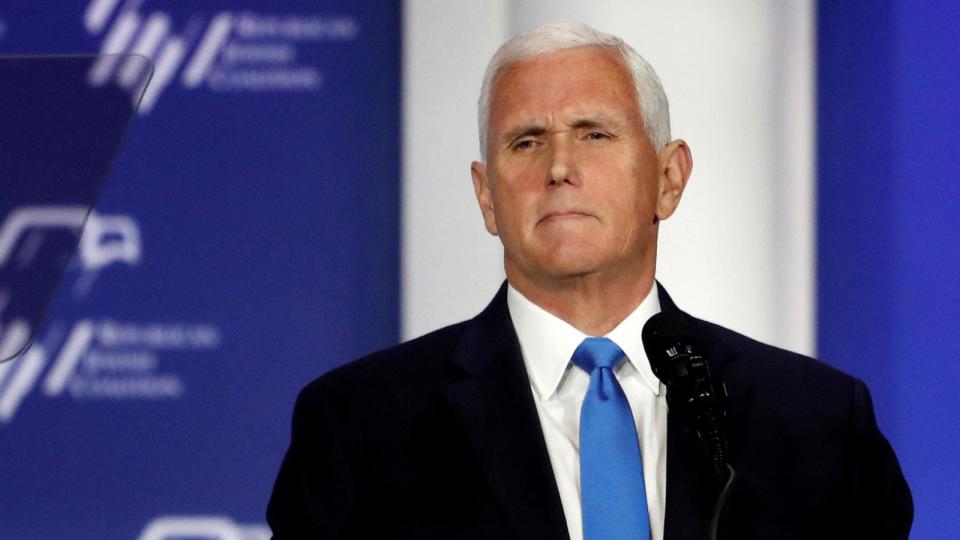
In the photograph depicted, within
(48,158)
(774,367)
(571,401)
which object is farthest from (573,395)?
(48,158)

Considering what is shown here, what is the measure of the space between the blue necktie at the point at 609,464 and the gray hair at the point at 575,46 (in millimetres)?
343

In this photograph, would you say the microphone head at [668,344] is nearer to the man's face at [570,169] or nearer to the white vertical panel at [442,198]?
the man's face at [570,169]

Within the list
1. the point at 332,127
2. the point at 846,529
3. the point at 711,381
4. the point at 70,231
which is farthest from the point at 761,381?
the point at 332,127

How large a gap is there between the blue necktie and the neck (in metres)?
0.11

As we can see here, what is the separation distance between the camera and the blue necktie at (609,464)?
149 cm

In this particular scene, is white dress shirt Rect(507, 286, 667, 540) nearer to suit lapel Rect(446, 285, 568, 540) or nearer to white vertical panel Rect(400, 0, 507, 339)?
suit lapel Rect(446, 285, 568, 540)

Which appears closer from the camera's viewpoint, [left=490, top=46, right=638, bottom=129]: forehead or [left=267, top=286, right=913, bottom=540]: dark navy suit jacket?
[left=267, top=286, right=913, bottom=540]: dark navy suit jacket

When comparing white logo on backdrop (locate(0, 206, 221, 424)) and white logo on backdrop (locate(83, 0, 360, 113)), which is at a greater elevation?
white logo on backdrop (locate(83, 0, 360, 113))

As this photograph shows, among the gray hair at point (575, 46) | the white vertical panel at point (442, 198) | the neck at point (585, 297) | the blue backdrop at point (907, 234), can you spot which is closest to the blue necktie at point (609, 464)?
the neck at point (585, 297)

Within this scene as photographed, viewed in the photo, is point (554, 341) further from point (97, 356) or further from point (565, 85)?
point (97, 356)

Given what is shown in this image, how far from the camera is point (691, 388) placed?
4.29 ft

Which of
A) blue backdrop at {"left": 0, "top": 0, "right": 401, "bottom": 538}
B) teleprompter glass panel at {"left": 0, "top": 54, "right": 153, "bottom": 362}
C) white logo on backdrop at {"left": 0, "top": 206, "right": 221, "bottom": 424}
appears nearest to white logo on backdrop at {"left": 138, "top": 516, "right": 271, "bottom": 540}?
blue backdrop at {"left": 0, "top": 0, "right": 401, "bottom": 538}

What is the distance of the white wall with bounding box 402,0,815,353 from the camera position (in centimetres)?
275

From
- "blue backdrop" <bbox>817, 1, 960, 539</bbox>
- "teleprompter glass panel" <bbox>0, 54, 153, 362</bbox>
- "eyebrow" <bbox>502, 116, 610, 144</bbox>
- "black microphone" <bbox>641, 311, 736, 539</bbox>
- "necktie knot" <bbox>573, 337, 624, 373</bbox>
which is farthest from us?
"blue backdrop" <bbox>817, 1, 960, 539</bbox>
